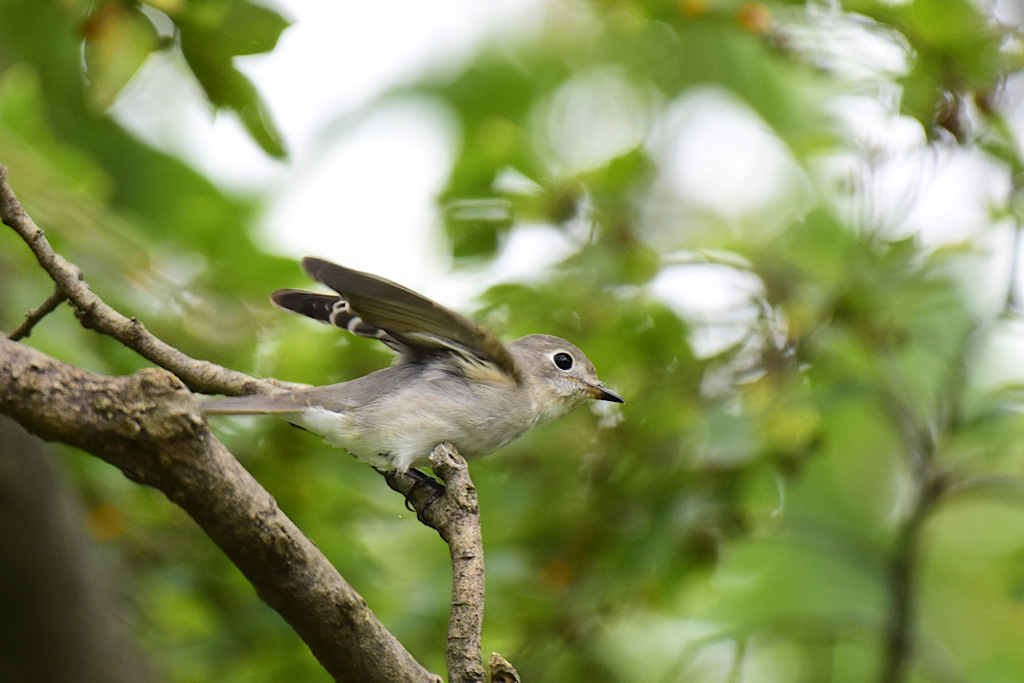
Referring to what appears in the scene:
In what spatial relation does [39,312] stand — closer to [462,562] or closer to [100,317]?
[100,317]

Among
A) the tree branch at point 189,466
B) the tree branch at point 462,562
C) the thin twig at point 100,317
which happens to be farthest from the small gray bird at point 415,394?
the tree branch at point 189,466

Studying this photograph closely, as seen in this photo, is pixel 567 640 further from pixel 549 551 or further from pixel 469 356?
pixel 469 356

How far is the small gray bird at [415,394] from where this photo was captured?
3.06 metres

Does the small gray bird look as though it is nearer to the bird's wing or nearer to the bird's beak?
the bird's wing

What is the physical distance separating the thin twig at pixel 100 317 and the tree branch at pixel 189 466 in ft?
1.05

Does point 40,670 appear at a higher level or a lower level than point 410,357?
lower

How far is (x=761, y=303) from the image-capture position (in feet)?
13.7

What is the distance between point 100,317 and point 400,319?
949mm

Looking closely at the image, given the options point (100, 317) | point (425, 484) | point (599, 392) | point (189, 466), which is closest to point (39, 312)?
point (100, 317)

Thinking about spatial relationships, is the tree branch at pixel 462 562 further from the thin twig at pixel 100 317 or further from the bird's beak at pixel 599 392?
the bird's beak at pixel 599 392

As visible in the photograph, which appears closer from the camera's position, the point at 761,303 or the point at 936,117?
the point at 936,117

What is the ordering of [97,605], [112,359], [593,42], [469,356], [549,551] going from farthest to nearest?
[593,42], [549,551], [112,359], [97,605], [469,356]

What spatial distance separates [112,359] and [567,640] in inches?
84.6

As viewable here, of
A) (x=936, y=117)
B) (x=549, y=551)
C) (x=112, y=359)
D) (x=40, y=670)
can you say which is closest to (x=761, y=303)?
(x=936, y=117)
